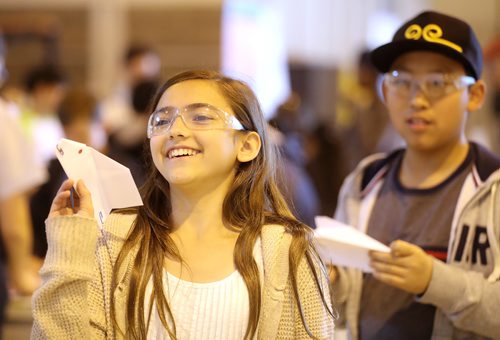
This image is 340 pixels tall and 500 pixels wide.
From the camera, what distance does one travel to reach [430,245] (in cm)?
291

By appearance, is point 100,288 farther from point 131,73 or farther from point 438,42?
point 131,73

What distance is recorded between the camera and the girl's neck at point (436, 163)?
2984mm

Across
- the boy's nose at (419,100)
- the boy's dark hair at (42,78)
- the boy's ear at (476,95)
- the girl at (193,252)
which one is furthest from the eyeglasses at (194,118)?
the boy's dark hair at (42,78)

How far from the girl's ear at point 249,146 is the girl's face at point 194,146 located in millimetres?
17

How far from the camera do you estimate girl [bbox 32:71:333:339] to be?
231 centimetres

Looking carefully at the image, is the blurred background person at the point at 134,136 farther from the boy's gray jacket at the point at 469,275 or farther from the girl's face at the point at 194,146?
the girl's face at the point at 194,146

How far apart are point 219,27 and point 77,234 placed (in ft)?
31.9

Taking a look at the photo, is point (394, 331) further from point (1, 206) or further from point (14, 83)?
point (14, 83)

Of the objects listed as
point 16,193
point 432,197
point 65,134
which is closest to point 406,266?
point 432,197

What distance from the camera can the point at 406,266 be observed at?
2.67m

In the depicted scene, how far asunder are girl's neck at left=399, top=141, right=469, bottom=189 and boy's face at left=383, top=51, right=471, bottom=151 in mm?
27

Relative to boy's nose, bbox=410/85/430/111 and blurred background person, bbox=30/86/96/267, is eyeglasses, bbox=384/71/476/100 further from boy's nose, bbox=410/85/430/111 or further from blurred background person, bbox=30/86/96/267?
A: blurred background person, bbox=30/86/96/267

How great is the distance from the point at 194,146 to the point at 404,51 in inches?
36.2

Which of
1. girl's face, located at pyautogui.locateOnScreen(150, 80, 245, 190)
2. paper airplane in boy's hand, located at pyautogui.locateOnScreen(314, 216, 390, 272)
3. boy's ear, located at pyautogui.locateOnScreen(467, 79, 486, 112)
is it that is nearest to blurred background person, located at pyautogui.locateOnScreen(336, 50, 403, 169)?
boy's ear, located at pyautogui.locateOnScreen(467, 79, 486, 112)
